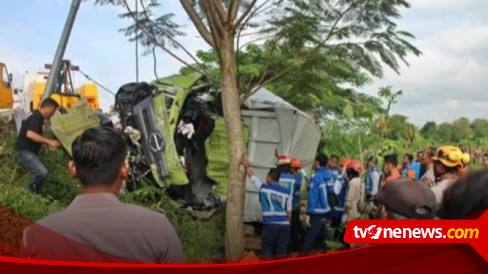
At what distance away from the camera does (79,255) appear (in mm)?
1328

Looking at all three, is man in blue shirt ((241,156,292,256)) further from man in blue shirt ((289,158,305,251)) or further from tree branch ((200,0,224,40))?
tree branch ((200,0,224,40))

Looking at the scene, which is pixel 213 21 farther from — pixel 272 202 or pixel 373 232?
pixel 373 232

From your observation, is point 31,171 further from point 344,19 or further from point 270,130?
point 344,19

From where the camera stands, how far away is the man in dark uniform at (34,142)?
2.19 meters

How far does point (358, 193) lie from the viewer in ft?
10.2

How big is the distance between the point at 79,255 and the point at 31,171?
3.42 feet

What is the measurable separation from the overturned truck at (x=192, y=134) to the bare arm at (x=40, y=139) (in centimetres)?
7

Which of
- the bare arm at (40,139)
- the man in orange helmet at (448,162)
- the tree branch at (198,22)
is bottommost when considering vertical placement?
the man in orange helmet at (448,162)

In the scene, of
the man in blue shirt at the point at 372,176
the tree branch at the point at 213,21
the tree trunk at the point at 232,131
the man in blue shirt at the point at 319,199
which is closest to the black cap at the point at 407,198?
the man in blue shirt at the point at 319,199

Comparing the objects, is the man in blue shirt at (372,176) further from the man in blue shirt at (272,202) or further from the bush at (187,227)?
the bush at (187,227)

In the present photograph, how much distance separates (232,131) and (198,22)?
0.62 meters

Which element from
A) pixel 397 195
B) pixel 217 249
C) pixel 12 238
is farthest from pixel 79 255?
pixel 217 249

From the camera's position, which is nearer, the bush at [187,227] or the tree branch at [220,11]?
the bush at [187,227]

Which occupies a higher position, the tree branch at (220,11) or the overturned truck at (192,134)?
the tree branch at (220,11)
